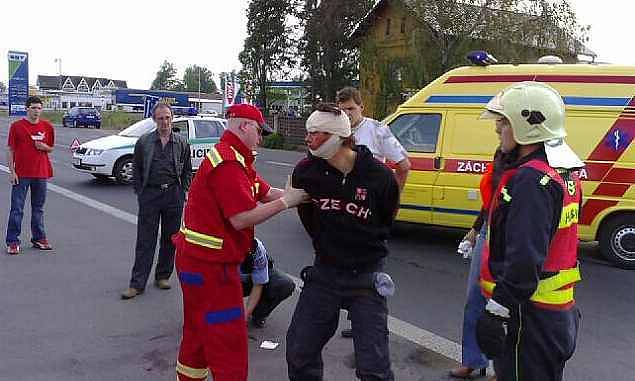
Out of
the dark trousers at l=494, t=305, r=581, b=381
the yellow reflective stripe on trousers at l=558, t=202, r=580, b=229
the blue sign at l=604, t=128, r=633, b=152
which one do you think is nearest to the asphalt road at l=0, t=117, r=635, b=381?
the blue sign at l=604, t=128, r=633, b=152

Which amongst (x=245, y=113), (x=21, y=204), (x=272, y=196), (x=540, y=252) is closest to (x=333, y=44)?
(x=21, y=204)

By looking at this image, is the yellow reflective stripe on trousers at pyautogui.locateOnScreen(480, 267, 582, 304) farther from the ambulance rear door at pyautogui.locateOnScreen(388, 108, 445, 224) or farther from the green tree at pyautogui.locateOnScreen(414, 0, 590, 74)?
the green tree at pyautogui.locateOnScreen(414, 0, 590, 74)

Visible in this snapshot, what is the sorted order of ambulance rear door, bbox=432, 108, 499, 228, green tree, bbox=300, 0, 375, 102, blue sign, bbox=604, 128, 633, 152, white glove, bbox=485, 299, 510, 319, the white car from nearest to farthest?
white glove, bbox=485, 299, 510, 319, blue sign, bbox=604, 128, 633, 152, ambulance rear door, bbox=432, 108, 499, 228, the white car, green tree, bbox=300, 0, 375, 102

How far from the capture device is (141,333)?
196 inches

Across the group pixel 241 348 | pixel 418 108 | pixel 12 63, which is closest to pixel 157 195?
pixel 241 348

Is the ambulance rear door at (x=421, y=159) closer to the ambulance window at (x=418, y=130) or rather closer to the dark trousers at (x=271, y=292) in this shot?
the ambulance window at (x=418, y=130)

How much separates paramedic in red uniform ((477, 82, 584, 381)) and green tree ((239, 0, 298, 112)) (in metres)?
32.7

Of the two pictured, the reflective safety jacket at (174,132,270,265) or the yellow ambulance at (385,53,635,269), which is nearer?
the reflective safety jacket at (174,132,270,265)

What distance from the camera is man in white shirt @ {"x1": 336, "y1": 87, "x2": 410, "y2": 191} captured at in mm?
4715

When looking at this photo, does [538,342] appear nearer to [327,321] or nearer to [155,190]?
[327,321]

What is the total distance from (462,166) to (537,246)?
558 centimetres

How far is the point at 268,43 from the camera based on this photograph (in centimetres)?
3466

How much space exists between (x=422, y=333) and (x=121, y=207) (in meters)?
7.74

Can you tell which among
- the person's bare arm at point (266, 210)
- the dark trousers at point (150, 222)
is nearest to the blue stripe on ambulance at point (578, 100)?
the dark trousers at point (150, 222)
